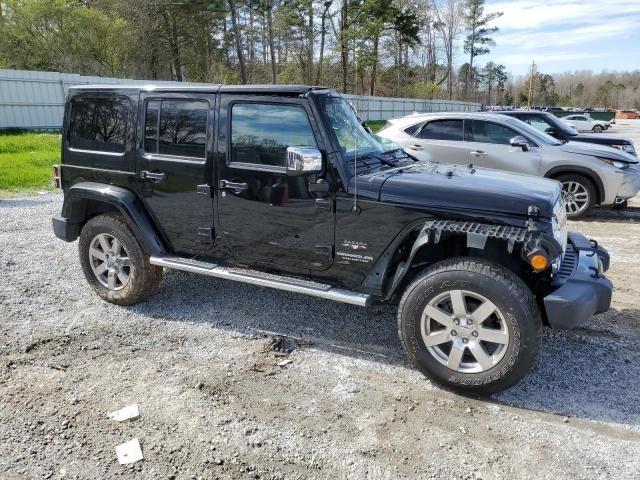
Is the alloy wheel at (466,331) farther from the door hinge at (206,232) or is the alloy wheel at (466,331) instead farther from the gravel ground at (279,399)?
the door hinge at (206,232)

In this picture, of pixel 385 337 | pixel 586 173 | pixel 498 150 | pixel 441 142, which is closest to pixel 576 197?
pixel 586 173

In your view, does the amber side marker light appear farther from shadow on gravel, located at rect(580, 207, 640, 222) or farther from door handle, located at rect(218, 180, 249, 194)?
shadow on gravel, located at rect(580, 207, 640, 222)

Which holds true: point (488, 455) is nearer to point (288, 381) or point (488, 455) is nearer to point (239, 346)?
point (288, 381)

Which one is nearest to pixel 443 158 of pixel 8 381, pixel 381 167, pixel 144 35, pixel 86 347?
pixel 381 167

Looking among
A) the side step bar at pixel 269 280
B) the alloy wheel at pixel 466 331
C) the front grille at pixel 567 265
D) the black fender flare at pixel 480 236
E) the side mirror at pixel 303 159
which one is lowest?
the alloy wheel at pixel 466 331

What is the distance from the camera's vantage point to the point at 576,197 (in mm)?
8547

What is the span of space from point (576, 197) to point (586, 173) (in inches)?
16.5

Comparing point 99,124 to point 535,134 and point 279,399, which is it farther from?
point 535,134

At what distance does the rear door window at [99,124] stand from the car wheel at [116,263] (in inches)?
26.3

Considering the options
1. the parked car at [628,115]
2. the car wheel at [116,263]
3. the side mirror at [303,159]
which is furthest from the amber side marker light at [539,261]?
the parked car at [628,115]

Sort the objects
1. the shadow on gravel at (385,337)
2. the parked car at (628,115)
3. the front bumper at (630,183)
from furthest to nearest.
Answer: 1. the parked car at (628,115)
2. the front bumper at (630,183)
3. the shadow on gravel at (385,337)

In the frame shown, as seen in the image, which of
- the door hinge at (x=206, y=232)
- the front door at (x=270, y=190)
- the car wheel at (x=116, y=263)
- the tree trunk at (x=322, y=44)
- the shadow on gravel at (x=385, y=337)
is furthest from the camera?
the tree trunk at (x=322, y=44)

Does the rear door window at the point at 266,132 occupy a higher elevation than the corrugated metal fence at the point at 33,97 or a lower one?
lower

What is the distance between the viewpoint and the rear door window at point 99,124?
458 cm
